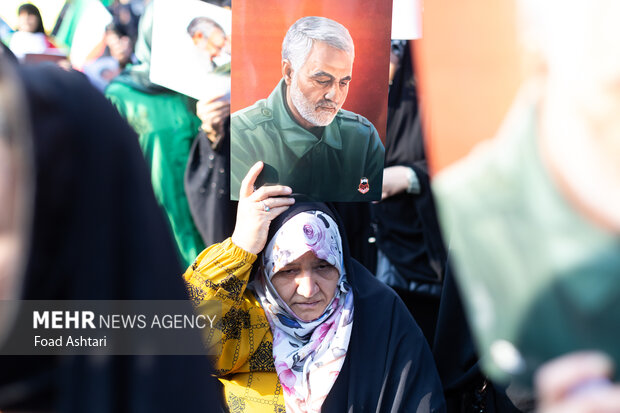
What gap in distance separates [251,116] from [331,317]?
75cm

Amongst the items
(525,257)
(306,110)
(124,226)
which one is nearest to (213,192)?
(306,110)

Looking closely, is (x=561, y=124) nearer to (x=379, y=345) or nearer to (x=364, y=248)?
(x=379, y=345)

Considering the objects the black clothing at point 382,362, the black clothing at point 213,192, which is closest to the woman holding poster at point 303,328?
the black clothing at point 382,362

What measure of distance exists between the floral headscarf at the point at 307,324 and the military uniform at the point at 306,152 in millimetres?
272

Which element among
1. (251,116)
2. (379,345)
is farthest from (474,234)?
(379,345)

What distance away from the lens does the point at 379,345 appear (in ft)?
6.80

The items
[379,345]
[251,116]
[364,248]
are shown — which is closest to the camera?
[251,116]

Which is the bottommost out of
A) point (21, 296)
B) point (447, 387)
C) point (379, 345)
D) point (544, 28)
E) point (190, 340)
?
point (447, 387)

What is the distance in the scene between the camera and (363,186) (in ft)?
6.17

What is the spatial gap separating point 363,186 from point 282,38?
50 centimetres

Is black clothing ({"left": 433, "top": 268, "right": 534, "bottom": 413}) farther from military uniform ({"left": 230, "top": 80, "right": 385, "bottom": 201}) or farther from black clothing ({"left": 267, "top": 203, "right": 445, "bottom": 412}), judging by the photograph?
military uniform ({"left": 230, "top": 80, "right": 385, "bottom": 201})

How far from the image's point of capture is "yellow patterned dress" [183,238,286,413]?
2.03 metres

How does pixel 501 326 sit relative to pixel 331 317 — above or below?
above

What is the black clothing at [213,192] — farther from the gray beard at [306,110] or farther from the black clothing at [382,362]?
the gray beard at [306,110]
